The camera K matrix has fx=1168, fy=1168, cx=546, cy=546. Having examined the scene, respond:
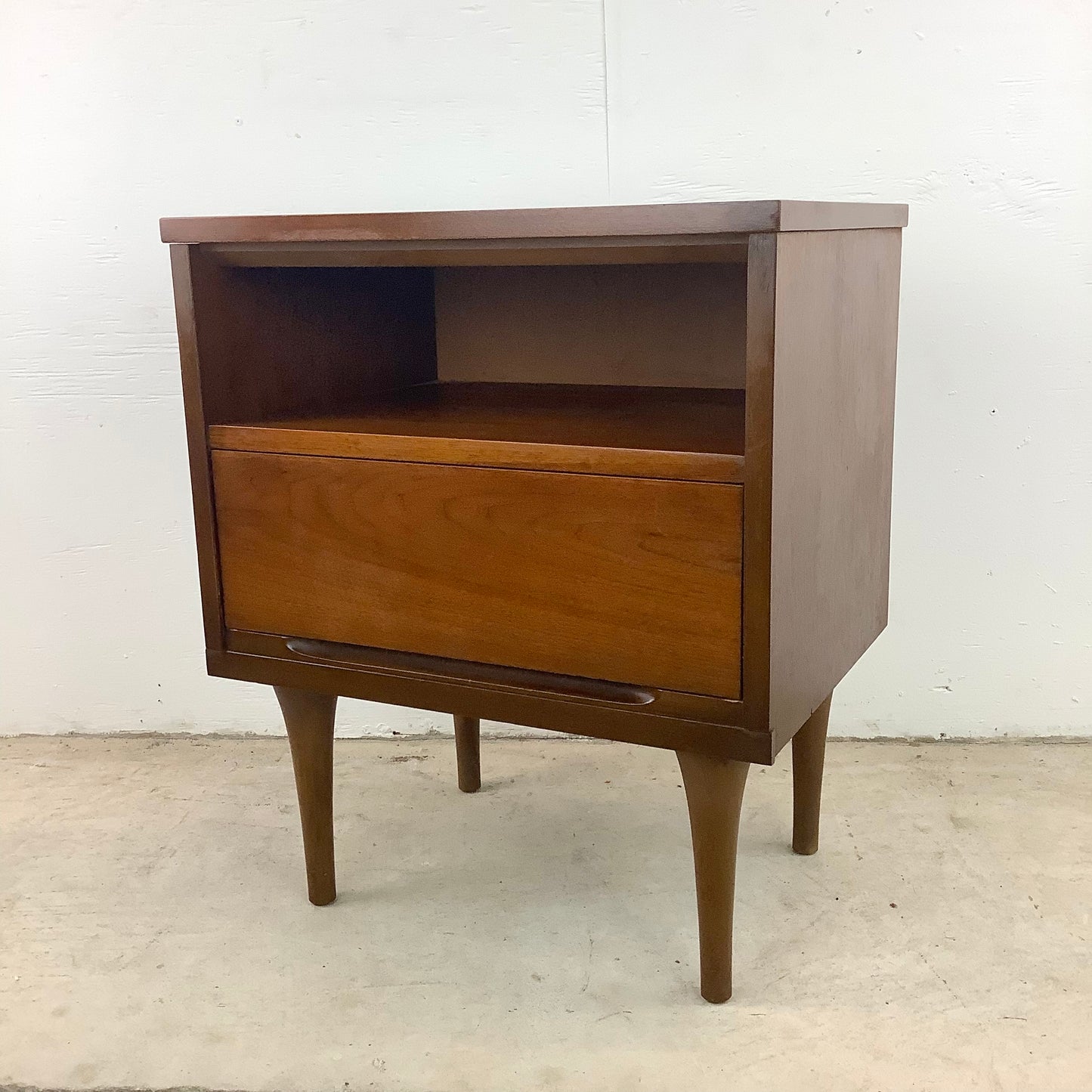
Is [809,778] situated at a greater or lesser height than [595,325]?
lesser

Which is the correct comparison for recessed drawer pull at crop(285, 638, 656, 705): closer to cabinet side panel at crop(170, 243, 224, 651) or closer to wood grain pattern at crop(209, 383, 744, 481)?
cabinet side panel at crop(170, 243, 224, 651)

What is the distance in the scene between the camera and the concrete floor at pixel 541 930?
1107mm

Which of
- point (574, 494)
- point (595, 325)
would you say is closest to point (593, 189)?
point (595, 325)

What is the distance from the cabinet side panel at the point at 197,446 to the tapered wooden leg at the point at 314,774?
116 mm

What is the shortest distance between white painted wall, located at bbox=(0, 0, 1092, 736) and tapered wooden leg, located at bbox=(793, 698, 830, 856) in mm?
390

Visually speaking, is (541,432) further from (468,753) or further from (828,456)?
(468,753)

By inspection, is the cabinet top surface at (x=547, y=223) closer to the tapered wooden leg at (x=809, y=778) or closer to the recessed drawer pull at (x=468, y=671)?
the recessed drawer pull at (x=468, y=671)

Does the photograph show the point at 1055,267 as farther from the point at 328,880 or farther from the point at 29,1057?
the point at 29,1057

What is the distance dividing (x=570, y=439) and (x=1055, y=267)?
0.90 m

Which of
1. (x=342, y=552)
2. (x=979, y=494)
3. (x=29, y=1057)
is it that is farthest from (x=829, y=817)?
(x=29, y=1057)

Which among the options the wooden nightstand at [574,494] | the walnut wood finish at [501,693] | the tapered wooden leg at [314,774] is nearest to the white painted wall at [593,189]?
the wooden nightstand at [574,494]

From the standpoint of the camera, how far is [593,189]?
65.7 inches

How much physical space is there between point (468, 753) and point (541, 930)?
1.28ft

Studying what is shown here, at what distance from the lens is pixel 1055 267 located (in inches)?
63.4
